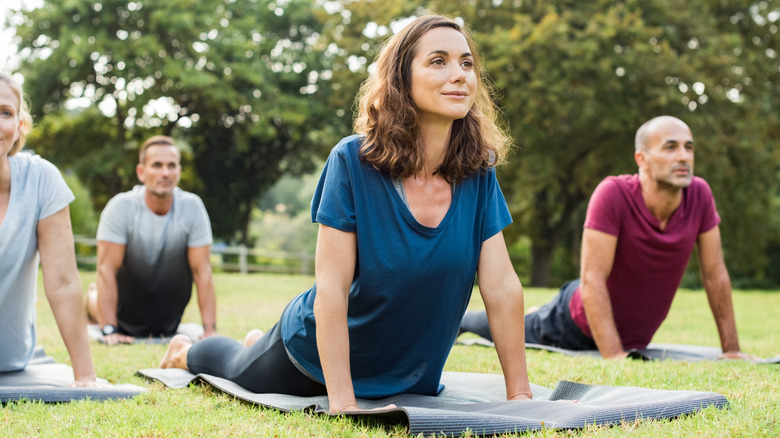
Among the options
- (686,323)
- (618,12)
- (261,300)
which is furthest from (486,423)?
(618,12)

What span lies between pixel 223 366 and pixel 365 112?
67.1 inches

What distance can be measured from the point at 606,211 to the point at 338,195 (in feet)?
10.2

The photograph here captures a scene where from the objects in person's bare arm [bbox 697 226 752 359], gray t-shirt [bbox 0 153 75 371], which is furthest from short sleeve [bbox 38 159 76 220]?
person's bare arm [bbox 697 226 752 359]

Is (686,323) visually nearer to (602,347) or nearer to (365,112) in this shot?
(602,347)

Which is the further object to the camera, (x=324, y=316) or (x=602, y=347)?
(x=602, y=347)

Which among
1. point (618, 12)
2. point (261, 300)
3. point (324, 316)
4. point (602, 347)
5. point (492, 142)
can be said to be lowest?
point (261, 300)

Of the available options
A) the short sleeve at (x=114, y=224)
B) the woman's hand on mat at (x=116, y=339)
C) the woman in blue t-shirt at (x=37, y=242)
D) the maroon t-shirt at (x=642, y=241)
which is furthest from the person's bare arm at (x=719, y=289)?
the short sleeve at (x=114, y=224)

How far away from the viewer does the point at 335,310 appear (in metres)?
3.03

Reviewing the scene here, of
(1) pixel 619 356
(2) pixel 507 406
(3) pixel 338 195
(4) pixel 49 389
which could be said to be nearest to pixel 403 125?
(3) pixel 338 195

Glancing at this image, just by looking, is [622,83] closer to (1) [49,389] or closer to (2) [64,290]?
(2) [64,290]

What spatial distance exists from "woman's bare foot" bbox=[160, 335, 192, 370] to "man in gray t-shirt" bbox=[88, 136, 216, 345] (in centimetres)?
231

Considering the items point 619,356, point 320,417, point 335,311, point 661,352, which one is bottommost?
point 661,352

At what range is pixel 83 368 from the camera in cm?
401

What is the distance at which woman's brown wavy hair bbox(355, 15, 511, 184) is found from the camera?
124 inches
